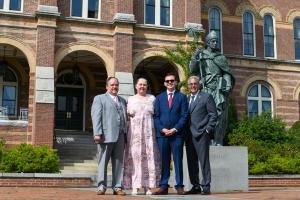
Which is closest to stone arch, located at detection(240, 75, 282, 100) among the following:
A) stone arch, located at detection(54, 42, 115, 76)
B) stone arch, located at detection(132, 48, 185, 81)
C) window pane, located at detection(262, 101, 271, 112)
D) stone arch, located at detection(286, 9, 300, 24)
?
window pane, located at detection(262, 101, 271, 112)

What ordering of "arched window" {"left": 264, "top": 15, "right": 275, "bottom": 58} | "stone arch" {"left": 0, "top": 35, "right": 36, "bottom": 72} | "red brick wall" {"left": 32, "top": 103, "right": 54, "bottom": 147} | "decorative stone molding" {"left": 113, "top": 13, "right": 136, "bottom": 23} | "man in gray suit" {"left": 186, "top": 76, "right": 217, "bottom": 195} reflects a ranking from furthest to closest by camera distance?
1. "arched window" {"left": 264, "top": 15, "right": 275, "bottom": 58}
2. "decorative stone molding" {"left": 113, "top": 13, "right": 136, "bottom": 23}
3. "stone arch" {"left": 0, "top": 35, "right": 36, "bottom": 72}
4. "red brick wall" {"left": 32, "top": 103, "right": 54, "bottom": 147}
5. "man in gray suit" {"left": 186, "top": 76, "right": 217, "bottom": 195}

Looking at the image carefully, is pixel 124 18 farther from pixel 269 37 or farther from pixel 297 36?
pixel 297 36

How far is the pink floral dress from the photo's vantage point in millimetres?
8461

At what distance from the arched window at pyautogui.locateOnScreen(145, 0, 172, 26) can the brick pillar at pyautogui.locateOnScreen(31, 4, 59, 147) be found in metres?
4.86

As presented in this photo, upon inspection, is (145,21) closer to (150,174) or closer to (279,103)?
(279,103)

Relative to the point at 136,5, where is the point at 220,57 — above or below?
below

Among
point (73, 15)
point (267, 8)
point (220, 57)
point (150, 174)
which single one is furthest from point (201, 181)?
point (267, 8)

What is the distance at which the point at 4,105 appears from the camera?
23.5 m

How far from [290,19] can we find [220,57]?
21.0 meters

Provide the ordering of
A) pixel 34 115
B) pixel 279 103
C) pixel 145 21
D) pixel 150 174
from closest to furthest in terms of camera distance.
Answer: pixel 150 174 < pixel 34 115 < pixel 145 21 < pixel 279 103

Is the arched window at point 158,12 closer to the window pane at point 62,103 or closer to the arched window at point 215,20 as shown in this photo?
the arched window at point 215,20

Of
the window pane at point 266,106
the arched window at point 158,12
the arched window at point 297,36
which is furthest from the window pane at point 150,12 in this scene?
the arched window at point 297,36

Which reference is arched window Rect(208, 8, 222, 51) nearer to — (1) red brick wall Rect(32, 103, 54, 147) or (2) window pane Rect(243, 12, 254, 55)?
(2) window pane Rect(243, 12, 254, 55)

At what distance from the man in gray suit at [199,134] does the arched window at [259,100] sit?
1963 centimetres
